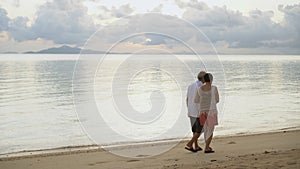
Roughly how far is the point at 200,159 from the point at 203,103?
1.25m

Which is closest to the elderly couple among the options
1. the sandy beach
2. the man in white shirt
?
the man in white shirt

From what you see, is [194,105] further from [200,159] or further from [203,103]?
[200,159]

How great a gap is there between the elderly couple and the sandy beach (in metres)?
0.73

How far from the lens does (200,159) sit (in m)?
8.80

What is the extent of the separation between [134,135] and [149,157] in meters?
5.85

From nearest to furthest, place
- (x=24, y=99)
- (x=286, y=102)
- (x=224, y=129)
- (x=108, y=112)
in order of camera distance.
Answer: (x=224, y=129)
(x=108, y=112)
(x=286, y=102)
(x=24, y=99)

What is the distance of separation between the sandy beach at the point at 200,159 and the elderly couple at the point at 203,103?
2.41 ft

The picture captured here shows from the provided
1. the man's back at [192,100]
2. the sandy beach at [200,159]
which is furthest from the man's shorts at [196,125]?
the sandy beach at [200,159]

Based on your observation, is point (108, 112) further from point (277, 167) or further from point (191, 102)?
point (277, 167)

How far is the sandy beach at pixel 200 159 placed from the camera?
7.89m

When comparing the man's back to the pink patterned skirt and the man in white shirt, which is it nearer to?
the man in white shirt

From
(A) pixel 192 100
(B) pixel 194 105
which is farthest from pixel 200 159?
(A) pixel 192 100

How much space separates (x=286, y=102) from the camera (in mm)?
27906

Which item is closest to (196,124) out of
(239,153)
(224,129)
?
(239,153)
